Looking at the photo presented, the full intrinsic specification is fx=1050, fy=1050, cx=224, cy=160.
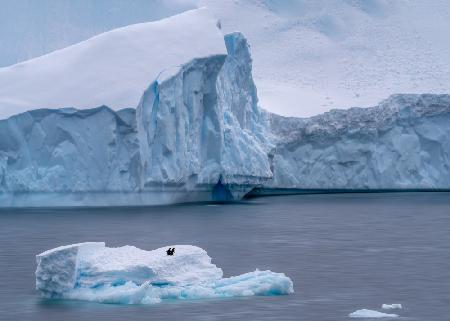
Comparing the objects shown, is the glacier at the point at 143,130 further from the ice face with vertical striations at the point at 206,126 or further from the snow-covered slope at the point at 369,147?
the snow-covered slope at the point at 369,147

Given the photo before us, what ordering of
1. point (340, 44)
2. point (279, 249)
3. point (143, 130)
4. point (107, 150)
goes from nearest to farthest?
point (279, 249) → point (107, 150) → point (143, 130) → point (340, 44)

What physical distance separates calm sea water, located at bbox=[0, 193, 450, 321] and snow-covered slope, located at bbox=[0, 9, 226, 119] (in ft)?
10.8

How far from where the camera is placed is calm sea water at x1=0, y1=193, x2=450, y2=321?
39.4ft

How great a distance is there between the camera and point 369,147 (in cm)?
4253

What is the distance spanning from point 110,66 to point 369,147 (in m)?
14.5

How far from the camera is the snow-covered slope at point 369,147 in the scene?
42.7 metres

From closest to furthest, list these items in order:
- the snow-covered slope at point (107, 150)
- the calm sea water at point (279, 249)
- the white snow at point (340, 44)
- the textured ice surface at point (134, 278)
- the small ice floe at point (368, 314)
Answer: the small ice floe at point (368, 314) → the calm sea water at point (279, 249) → the textured ice surface at point (134, 278) → the snow-covered slope at point (107, 150) → the white snow at point (340, 44)

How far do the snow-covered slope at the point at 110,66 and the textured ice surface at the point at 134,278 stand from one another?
17130mm

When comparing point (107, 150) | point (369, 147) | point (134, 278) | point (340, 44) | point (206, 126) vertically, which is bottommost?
point (134, 278)

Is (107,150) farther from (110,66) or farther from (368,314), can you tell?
(368,314)

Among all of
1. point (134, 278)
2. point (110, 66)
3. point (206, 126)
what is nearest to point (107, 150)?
point (110, 66)

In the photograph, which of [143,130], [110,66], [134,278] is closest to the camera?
[134,278]

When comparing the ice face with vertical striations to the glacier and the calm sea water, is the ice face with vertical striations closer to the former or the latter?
the glacier

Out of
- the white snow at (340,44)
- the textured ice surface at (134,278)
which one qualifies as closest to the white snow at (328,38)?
the white snow at (340,44)
